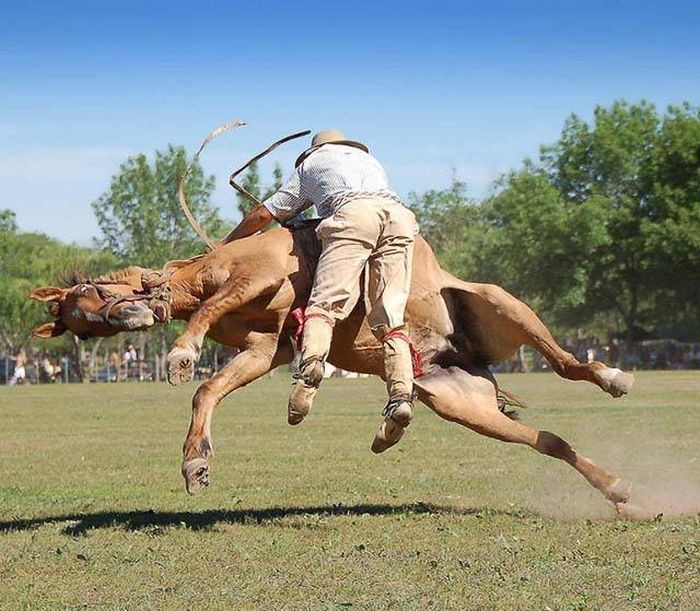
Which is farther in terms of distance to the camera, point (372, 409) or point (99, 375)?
point (99, 375)

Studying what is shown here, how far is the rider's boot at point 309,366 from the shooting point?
8.02m

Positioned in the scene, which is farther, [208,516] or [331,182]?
[208,516]

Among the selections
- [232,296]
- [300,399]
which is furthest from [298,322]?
[300,399]

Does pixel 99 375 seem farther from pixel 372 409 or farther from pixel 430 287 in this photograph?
pixel 430 287

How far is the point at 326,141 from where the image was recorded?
30.2ft

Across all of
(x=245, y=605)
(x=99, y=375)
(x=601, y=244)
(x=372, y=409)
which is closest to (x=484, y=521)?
(x=245, y=605)

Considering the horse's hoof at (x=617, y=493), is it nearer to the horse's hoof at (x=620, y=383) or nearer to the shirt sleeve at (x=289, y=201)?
the horse's hoof at (x=620, y=383)

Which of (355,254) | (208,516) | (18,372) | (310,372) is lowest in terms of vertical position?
(18,372)

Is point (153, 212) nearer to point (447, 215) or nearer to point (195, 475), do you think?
point (447, 215)

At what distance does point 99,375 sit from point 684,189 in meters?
40.9

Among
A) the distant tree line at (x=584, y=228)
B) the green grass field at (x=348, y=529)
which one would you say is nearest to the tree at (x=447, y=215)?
the distant tree line at (x=584, y=228)

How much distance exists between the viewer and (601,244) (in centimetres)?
7250

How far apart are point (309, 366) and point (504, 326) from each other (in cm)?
209

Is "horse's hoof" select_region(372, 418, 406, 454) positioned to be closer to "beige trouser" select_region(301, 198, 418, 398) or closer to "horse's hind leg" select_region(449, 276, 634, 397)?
"beige trouser" select_region(301, 198, 418, 398)
